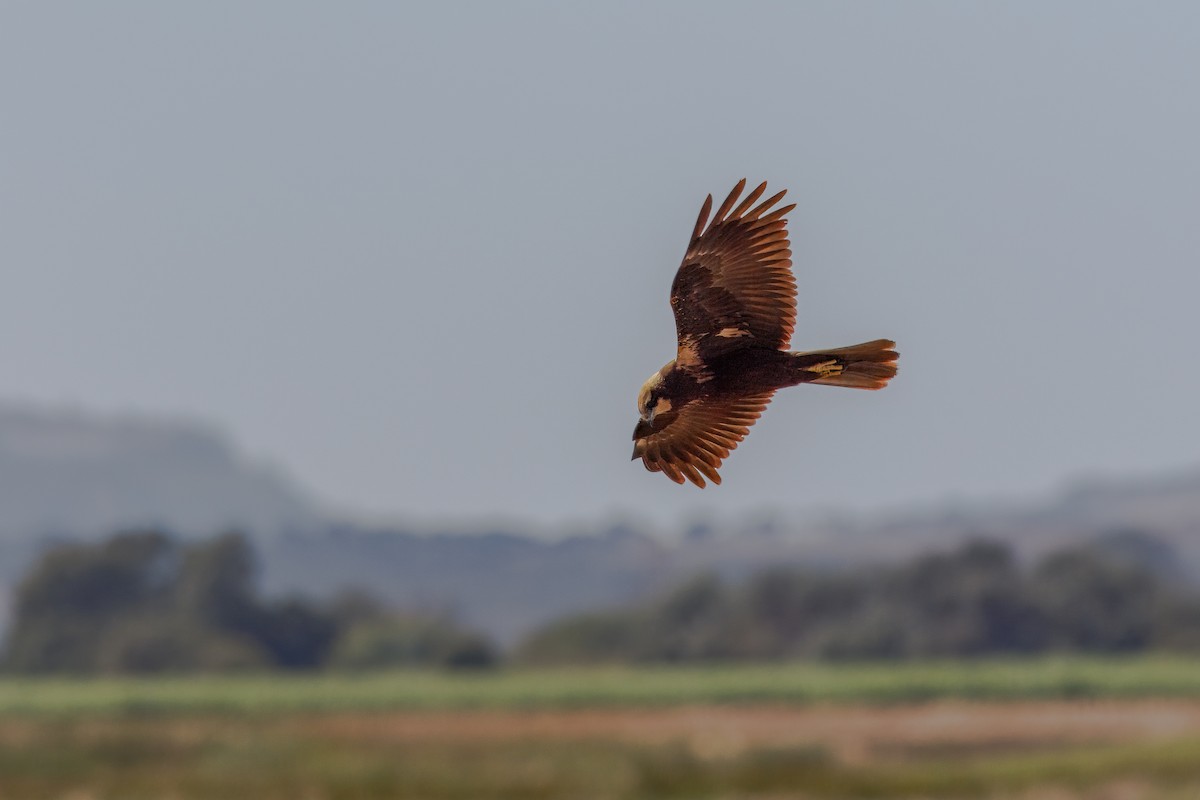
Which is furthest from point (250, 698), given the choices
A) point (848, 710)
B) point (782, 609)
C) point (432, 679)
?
point (782, 609)

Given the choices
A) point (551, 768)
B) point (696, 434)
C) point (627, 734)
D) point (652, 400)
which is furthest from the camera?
point (627, 734)

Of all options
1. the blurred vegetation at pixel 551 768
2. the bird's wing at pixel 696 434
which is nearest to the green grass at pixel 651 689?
the blurred vegetation at pixel 551 768

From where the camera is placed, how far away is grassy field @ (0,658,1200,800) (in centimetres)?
3125

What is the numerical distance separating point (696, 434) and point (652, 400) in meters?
0.13

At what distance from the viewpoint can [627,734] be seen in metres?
40.4

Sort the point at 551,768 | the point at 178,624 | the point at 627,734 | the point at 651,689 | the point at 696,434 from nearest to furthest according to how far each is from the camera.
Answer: the point at 696,434 → the point at 551,768 → the point at 627,734 → the point at 651,689 → the point at 178,624

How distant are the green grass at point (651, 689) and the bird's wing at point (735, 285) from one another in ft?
163

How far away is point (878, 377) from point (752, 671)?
59717 mm

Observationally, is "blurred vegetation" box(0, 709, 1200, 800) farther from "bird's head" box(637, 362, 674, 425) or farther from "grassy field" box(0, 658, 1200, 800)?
"bird's head" box(637, 362, 674, 425)

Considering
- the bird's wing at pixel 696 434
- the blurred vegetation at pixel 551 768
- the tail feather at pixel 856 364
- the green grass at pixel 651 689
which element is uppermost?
the green grass at pixel 651 689

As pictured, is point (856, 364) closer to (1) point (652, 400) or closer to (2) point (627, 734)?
(1) point (652, 400)

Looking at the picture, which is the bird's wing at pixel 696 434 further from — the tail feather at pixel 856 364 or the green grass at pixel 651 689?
the green grass at pixel 651 689

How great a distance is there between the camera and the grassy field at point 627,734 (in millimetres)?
31250

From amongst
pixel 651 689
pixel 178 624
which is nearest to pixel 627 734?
pixel 651 689
